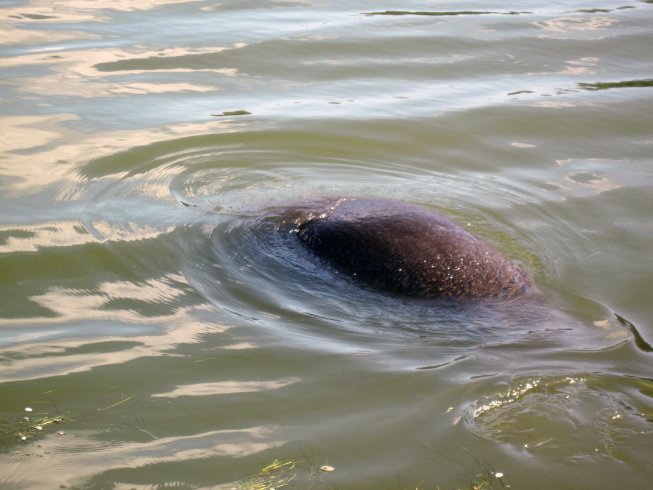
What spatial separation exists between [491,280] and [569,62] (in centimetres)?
551

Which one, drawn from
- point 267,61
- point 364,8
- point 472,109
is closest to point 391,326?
point 472,109

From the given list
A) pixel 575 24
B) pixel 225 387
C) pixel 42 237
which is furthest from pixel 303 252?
pixel 575 24

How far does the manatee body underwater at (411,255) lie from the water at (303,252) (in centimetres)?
12

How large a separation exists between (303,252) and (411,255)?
2.37ft

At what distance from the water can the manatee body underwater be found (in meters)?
0.12

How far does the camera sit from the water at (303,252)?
424cm

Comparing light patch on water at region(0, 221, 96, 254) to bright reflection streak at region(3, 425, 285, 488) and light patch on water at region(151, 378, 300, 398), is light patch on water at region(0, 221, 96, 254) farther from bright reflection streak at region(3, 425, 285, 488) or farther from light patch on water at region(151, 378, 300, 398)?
bright reflection streak at region(3, 425, 285, 488)

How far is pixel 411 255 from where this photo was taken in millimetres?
5379

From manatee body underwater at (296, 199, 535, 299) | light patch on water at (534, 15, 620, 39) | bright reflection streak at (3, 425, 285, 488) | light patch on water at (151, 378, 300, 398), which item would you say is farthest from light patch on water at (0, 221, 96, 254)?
light patch on water at (534, 15, 620, 39)

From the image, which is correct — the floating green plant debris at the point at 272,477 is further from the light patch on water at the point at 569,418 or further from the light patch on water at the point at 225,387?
the light patch on water at the point at 569,418

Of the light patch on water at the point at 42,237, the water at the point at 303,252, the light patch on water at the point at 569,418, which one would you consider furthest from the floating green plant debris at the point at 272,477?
the light patch on water at the point at 42,237

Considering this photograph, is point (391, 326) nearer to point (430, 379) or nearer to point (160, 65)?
point (430, 379)

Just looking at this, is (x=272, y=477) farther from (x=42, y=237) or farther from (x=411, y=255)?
(x=42, y=237)

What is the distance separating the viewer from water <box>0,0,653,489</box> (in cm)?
424
